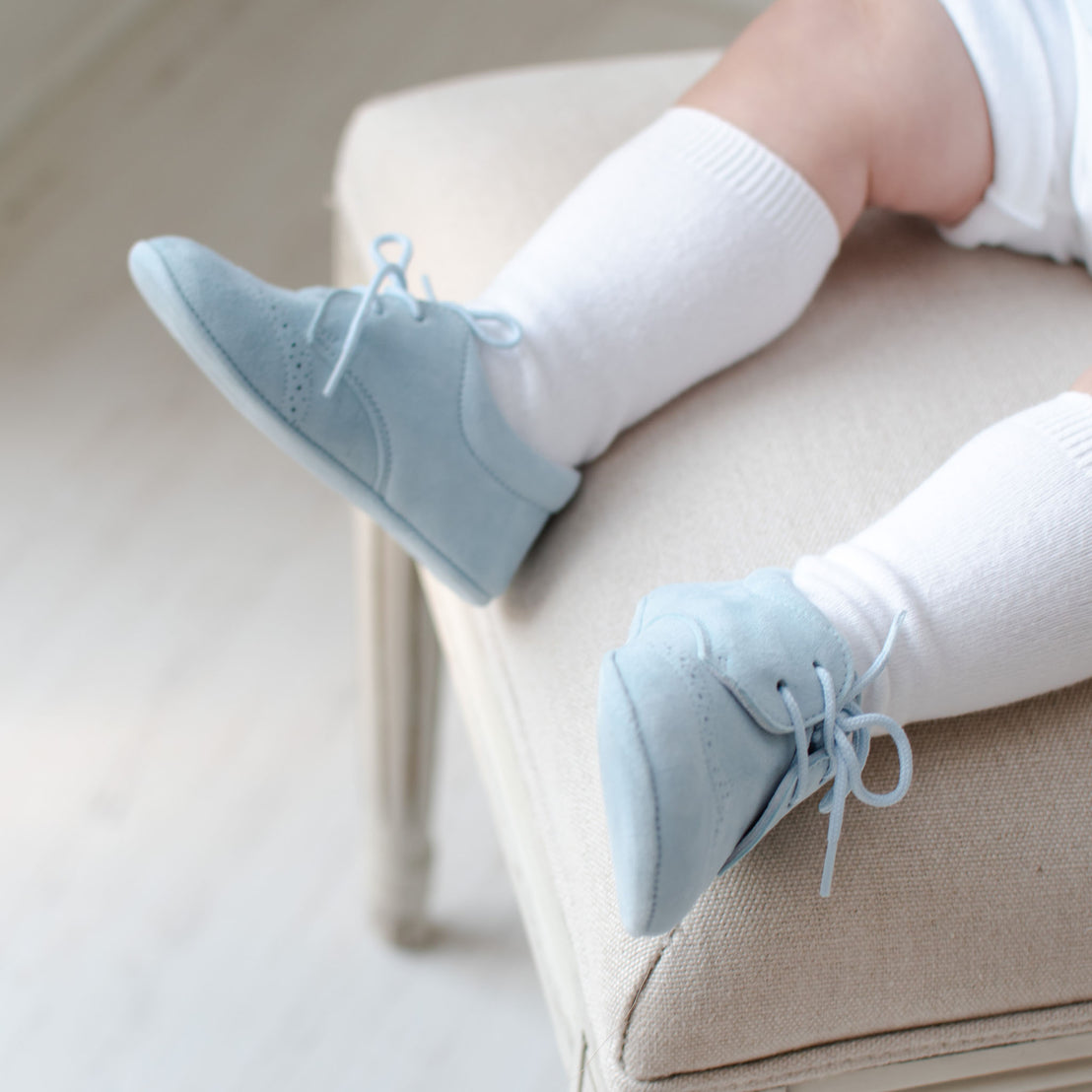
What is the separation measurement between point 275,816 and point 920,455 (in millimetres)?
583

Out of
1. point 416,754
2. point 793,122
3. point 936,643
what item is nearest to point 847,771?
point 936,643

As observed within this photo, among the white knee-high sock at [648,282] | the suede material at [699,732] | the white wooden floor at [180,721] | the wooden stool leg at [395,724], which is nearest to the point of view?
the suede material at [699,732]

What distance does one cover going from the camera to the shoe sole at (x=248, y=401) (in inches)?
15.6

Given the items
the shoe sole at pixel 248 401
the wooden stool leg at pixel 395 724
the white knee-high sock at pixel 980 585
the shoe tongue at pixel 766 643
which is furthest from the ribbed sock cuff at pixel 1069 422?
the wooden stool leg at pixel 395 724

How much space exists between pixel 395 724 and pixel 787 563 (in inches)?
13.4

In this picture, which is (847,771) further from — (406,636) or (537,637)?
(406,636)

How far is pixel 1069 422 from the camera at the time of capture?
39 cm

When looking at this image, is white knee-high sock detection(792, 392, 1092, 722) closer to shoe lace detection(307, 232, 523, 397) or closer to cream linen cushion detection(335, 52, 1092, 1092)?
cream linen cushion detection(335, 52, 1092, 1092)

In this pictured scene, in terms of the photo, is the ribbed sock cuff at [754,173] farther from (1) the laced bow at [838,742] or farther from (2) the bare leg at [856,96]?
(1) the laced bow at [838,742]

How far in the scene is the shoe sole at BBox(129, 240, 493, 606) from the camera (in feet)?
1.30

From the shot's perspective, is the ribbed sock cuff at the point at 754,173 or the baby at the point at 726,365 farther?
the ribbed sock cuff at the point at 754,173

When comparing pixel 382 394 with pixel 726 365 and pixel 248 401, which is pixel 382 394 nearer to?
pixel 248 401

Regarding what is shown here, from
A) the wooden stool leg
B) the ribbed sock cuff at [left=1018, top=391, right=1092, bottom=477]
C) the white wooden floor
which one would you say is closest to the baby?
the ribbed sock cuff at [left=1018, top=391, right=1092, bottom=477]

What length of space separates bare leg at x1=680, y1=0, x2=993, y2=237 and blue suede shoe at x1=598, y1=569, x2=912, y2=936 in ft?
Answer: 0.66
